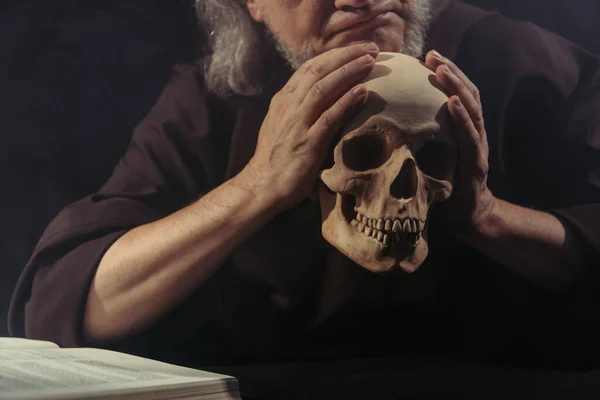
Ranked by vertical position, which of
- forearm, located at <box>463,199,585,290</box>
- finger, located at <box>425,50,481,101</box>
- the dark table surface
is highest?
finger, located at <box>425,50,481,101</box>

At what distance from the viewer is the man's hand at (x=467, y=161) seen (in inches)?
72.9

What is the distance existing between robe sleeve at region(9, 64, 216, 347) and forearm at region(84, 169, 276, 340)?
0.04m

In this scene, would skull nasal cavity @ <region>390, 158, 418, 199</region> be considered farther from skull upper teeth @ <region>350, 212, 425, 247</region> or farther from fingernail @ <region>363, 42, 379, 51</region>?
fingernail @ <region>363, 42, 379, 51</region>

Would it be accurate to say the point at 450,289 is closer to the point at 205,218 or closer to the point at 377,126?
the point at 377,126

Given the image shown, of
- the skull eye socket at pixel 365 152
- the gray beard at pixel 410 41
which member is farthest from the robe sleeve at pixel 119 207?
the skull eye socket at pixel 365 152

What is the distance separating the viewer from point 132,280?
1907 mm

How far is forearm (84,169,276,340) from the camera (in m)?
1.88

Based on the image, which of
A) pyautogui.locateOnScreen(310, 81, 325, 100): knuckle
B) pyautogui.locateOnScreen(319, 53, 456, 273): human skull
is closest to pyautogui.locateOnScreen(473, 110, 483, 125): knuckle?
pyautogui.locateOnScreen(319, 53, 456, 273): human skull

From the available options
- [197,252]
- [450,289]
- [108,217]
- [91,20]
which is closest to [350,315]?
[450,289]

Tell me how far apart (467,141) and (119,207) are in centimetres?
103

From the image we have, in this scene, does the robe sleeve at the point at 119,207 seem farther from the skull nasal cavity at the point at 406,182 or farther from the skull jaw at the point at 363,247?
the skull nasal cavity at the point at 406,182

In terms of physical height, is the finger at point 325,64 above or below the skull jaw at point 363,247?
above

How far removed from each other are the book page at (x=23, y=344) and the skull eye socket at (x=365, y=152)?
39.0 inches

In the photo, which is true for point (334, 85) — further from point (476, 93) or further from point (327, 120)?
point (476, 93)
